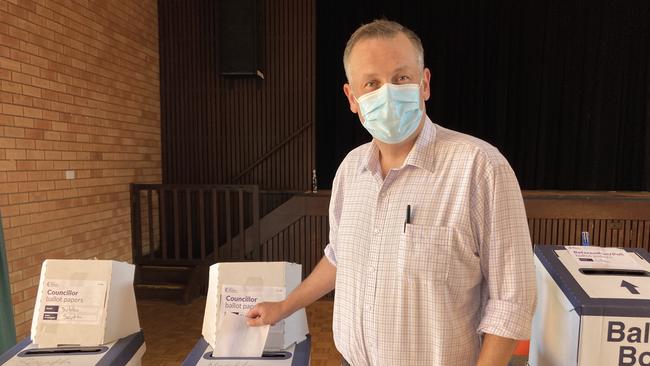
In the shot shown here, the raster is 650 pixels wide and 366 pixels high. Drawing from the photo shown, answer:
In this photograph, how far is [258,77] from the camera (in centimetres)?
496

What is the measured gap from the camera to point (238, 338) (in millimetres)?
1043

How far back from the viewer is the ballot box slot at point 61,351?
107 cm

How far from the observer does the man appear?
817mm

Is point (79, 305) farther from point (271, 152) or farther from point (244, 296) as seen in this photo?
point (271, 152)

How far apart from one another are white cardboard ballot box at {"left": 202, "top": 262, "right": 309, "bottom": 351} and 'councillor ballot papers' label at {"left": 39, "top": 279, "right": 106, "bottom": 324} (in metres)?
0.30

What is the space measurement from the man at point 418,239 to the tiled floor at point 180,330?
2083 mm

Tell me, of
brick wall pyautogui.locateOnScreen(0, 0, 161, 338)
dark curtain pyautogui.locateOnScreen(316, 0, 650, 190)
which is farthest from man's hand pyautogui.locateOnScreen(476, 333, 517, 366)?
dark curtain pyautogui.locateOnScreen(316, 0, 650, 190)

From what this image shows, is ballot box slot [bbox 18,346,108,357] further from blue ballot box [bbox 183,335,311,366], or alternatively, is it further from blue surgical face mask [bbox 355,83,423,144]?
blue surgical face mask [bbox 355,83,423,144]

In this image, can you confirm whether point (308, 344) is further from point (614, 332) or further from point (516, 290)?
point (614, 332)

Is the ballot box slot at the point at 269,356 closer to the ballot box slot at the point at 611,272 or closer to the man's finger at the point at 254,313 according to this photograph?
the man's finger at the point at 254,313

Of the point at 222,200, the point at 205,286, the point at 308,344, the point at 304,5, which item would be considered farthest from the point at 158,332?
the point at 304,5

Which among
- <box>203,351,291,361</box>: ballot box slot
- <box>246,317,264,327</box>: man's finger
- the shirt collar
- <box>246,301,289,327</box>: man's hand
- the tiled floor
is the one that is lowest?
the tiled floor

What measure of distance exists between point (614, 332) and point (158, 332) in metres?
3.37

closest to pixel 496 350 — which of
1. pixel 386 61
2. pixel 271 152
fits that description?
pixel 386 61
